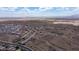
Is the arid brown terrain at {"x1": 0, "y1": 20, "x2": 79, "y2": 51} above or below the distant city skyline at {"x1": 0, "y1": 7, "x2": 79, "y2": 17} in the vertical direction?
below

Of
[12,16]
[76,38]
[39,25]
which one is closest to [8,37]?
[12,16]

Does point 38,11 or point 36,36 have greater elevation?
point 38,11

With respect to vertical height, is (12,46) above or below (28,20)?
below

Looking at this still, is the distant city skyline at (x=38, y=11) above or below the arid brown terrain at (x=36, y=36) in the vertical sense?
above
